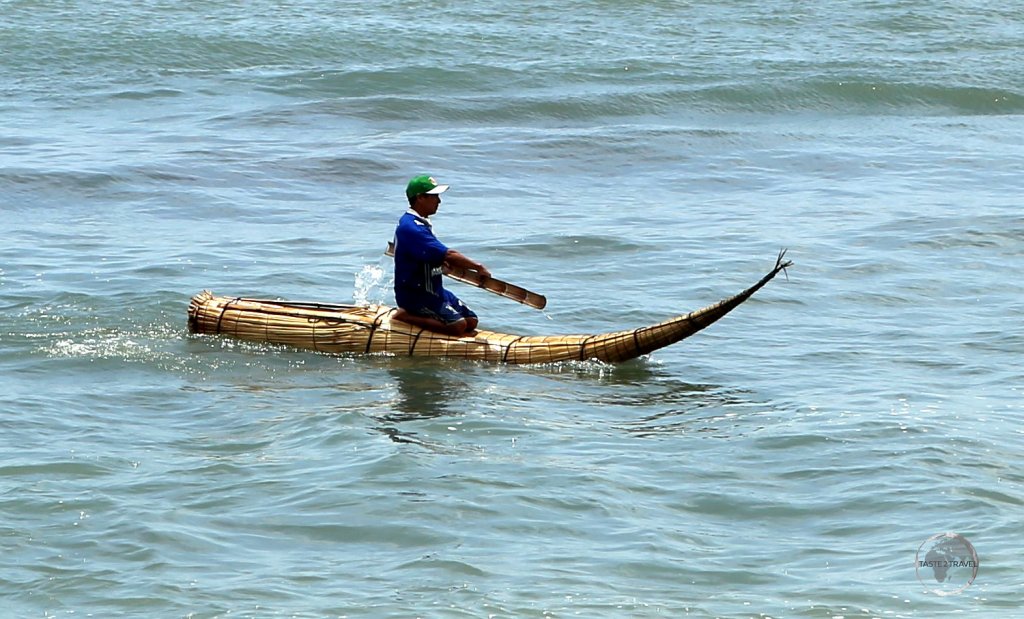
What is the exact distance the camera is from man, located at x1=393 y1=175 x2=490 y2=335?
11.5 m

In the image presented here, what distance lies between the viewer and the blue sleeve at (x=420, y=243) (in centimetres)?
1155

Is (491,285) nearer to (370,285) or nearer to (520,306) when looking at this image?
(520,306)

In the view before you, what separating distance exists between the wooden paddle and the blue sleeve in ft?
0.43

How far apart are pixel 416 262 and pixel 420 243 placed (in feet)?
0.68

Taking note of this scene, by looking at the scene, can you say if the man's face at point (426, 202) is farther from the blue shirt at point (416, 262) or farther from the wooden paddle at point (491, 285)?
the wooden paddle at point (491, 285)

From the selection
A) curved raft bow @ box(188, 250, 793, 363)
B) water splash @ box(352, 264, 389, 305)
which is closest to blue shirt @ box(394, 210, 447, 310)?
curved raft bow @ box(188, 250, 793, 363)

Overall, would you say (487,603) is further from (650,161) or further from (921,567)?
(650,161)

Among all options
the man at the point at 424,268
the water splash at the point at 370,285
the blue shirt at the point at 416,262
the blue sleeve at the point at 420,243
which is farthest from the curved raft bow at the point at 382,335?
the water splash at the point at 370,285

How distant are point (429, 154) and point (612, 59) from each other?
649cm

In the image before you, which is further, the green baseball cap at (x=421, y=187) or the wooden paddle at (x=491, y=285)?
the wooden paddle at (x=491, y=285)

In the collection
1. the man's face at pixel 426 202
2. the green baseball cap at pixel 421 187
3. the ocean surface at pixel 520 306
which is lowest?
the ocean surface at pixel 520 306

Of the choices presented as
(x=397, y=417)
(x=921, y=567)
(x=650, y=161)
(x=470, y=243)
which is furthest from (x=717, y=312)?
(x=650, y=161)

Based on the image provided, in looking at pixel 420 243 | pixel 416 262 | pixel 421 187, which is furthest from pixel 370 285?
pixel 421 187

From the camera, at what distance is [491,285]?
1163 centimetres
